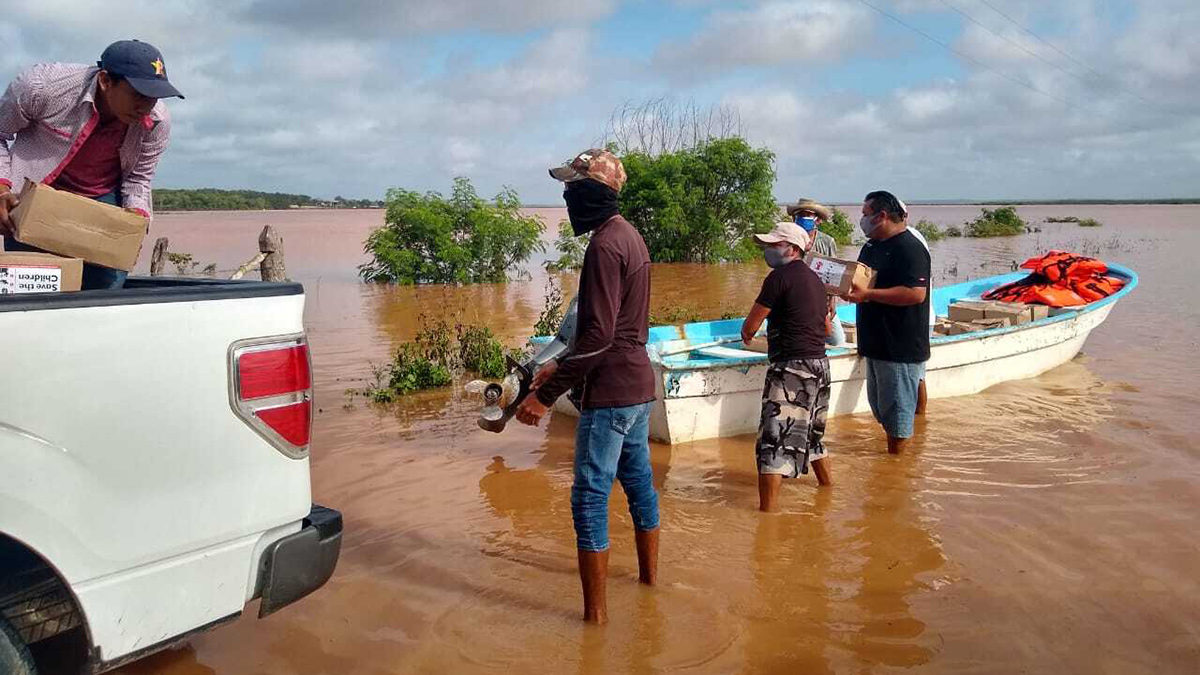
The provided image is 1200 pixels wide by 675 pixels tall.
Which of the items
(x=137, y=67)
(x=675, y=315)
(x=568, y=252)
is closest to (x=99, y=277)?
(x=137, y=67)

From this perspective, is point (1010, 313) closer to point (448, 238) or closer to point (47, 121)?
point (47, 121)

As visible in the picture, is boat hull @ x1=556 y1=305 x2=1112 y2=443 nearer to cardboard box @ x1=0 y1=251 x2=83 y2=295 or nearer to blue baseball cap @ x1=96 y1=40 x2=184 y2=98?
blue baseball cap @ x1=96 y1=40 x2=184 y2=98

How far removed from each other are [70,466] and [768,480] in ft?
13.8

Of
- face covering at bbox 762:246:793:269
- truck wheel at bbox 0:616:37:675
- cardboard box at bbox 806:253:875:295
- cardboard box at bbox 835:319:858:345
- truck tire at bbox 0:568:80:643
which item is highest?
face covering at bbox 762:246:793:269

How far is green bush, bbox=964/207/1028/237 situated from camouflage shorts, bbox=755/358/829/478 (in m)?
36.5

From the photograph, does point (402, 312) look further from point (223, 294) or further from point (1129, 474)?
point (223, 294)

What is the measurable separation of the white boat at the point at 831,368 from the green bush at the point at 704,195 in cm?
1168

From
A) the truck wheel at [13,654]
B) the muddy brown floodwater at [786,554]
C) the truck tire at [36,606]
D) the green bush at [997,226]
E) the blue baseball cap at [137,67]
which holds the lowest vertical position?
the muddy brown floodwater at [786,554]

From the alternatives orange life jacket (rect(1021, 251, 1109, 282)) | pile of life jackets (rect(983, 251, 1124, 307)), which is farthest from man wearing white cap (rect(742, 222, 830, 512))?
orange life jacket (rect(1021, 251, 1109, 282))

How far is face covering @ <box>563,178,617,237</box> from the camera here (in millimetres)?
3889

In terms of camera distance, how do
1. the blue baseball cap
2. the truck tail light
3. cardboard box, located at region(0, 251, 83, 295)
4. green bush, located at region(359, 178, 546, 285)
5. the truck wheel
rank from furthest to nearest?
green bush, located at region(359, 178, 546, 285) → the blue baseball cap → cardboard box, located at region(0, 251, 83, 295) → the truck tail light → the truck wheel

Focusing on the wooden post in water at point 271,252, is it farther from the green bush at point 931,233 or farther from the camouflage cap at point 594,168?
the green bush at point 931,233

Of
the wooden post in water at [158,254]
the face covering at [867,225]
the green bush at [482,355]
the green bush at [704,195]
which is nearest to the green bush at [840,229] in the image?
the green bush at [704,195]

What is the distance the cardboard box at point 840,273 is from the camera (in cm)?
617
